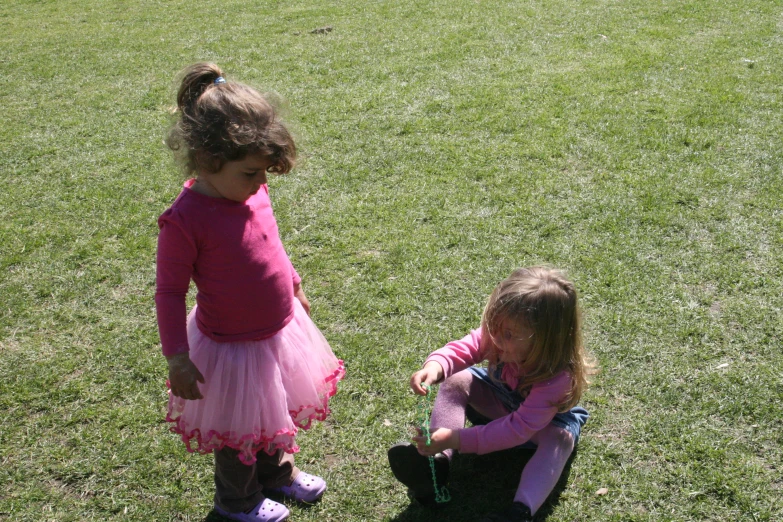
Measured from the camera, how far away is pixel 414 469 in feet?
7.88

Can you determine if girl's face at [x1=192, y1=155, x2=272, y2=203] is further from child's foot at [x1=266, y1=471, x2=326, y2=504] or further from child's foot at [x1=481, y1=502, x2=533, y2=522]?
child's foot at [x1=481, y1=502, x2=533, y2=522]

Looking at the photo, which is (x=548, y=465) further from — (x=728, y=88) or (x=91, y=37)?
(x=91, y=37)

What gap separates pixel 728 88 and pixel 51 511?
19.1 ft

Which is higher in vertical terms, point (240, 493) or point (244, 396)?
point (244, 396)

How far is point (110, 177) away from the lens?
502 centimetres

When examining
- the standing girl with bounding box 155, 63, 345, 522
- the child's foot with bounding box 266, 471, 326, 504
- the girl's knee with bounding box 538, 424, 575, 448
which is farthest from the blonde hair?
the child's foot with bounding box 266, 471, 326, 504

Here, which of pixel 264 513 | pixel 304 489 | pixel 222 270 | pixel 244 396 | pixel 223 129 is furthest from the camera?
pixel 304 489

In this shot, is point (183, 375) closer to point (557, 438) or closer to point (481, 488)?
point (481, 488)

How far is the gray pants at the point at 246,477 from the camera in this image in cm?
237

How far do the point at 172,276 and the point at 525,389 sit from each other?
50.3 inches

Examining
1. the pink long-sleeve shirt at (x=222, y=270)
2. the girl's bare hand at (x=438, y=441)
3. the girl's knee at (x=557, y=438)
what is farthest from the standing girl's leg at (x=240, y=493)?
the girl's knee at (x=557, y=438)

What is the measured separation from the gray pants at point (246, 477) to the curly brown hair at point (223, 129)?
96 centimetres

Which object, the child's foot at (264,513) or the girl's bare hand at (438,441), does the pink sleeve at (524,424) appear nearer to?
the girl's bare hand at (438,441)

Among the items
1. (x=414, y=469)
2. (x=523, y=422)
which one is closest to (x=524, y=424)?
(x=523, y=422)
